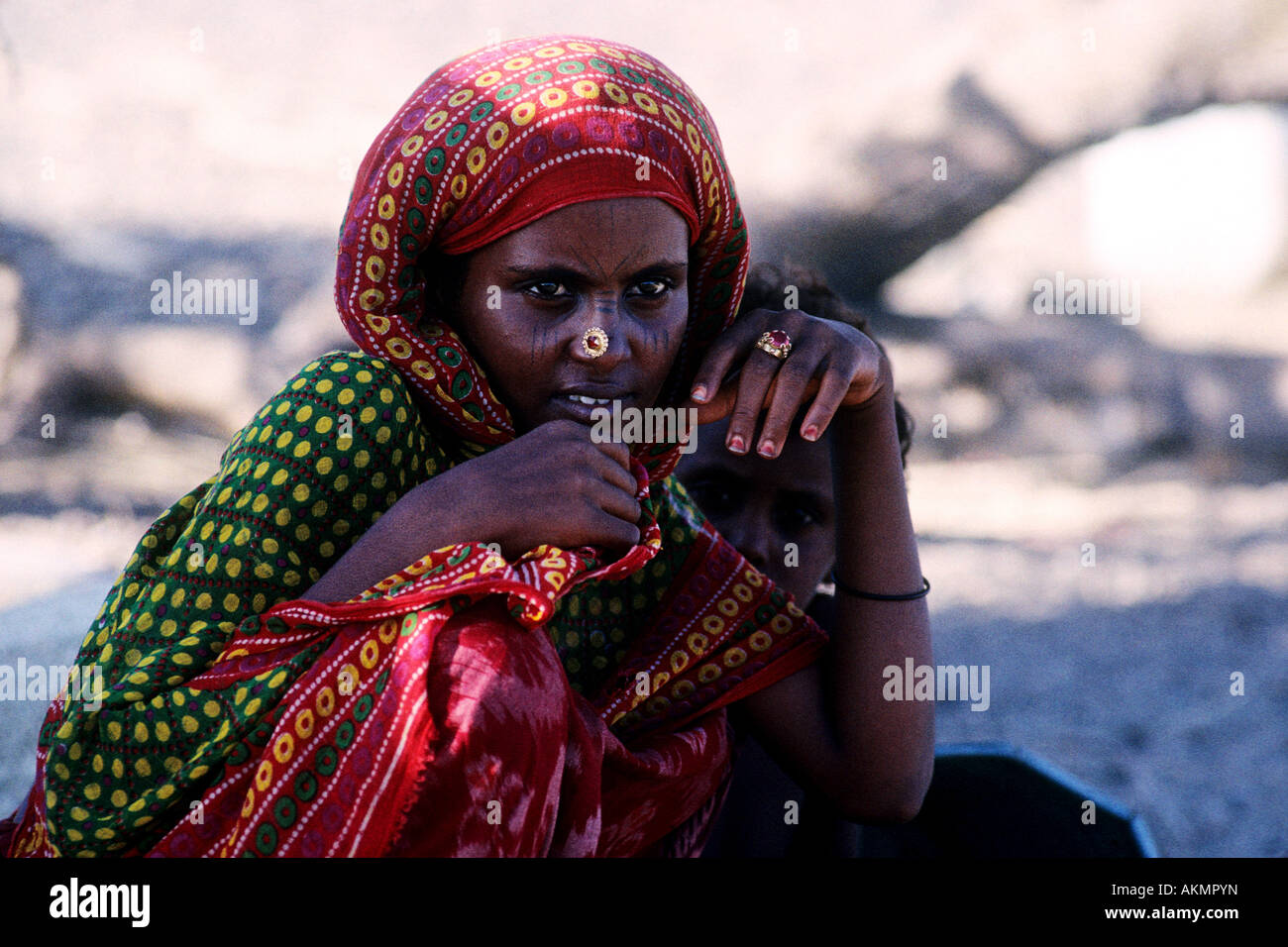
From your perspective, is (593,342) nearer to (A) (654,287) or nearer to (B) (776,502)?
(A) (654,287)

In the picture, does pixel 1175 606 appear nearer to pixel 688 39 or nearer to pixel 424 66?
pixel 688 39

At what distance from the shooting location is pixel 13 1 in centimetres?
650

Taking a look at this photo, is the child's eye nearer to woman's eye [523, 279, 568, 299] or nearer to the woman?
the woman

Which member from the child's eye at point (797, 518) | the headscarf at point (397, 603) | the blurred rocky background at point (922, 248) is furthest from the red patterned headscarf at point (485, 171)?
the blurred rocky background at point (922, 248)

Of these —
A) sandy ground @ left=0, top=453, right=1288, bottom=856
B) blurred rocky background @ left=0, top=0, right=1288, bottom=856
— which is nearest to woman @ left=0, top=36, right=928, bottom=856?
sandy ground @ left=0, top=453, right=1288, bottom=856

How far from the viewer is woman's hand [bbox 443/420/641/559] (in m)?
1.70

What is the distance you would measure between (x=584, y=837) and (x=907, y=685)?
699 mm

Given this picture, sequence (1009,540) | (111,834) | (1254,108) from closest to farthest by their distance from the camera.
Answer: (111,834) < (1009,540) < (1254,108)

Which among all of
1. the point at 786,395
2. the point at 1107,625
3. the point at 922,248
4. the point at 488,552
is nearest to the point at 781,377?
the point at 786,395

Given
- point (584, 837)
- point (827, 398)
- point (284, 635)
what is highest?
point (827, 398)

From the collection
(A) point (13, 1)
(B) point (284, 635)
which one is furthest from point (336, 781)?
(A) point (13, 1)

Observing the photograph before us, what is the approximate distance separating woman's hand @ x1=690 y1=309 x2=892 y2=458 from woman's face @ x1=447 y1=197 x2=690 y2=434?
108mm

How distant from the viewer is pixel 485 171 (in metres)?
1.81

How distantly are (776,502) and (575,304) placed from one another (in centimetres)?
93
